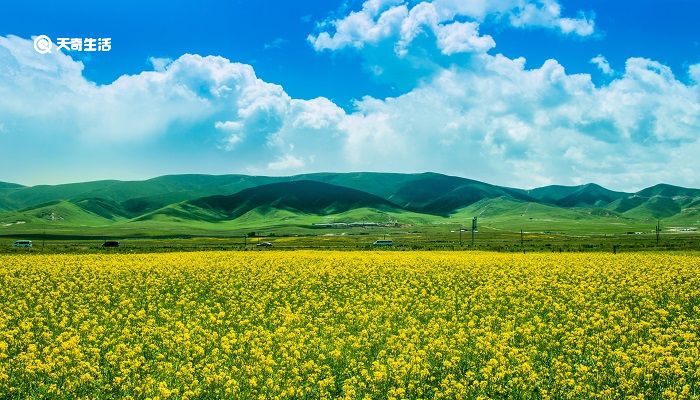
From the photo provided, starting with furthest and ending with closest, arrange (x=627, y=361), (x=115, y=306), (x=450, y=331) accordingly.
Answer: (x=115, y=306)
(x=450, y=331)
(x=627, y=361)

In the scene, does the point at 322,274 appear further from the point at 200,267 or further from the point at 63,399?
the point at 63,399

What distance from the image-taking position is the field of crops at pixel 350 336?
13289mm

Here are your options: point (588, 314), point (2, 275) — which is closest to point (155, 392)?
point (588, 314)

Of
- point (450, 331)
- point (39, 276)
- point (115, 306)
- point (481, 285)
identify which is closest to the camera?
point (450, 331)

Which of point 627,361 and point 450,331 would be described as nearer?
point 627,361

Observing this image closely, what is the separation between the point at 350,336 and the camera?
1700 cm

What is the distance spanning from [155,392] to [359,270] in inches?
883

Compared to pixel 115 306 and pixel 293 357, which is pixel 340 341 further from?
pixel 115 306

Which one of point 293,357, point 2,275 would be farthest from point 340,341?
point 2,275

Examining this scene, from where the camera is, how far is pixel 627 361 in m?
14.6

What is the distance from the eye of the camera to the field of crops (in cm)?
1329

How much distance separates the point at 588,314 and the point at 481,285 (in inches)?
302

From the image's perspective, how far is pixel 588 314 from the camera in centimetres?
2145

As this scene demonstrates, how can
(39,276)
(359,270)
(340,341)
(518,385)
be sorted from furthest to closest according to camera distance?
(359,270), (39,276), (340,341), (518,385)
